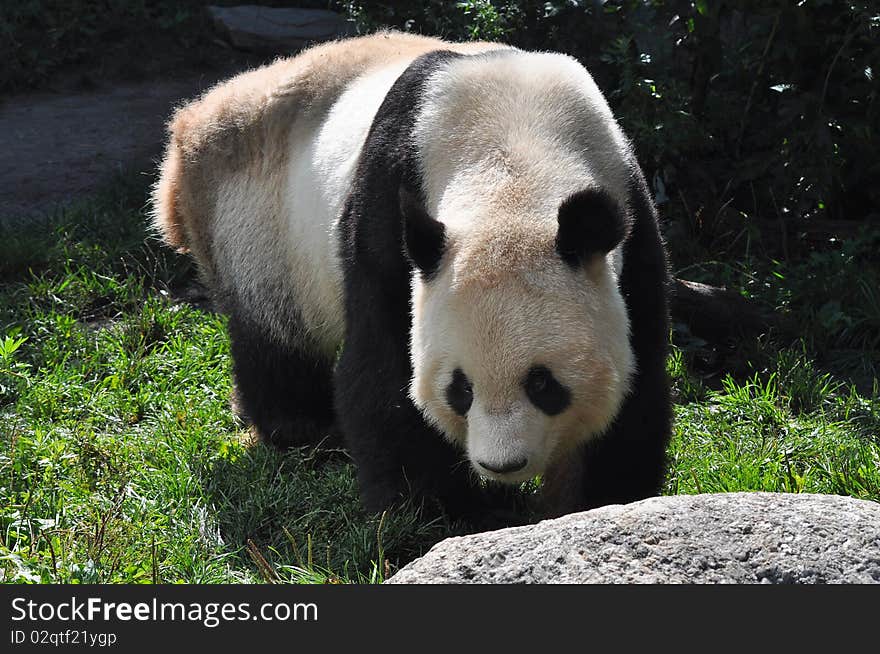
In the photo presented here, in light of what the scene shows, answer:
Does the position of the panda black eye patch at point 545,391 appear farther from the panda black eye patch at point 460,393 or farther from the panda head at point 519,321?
the panda black eye patch at point 460,393

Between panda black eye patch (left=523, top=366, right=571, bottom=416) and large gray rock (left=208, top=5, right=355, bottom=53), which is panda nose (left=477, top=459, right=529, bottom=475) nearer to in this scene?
panda black eye patch (left=523, top=366, right=571, bottom=416)

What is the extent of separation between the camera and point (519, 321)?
351 centimetres

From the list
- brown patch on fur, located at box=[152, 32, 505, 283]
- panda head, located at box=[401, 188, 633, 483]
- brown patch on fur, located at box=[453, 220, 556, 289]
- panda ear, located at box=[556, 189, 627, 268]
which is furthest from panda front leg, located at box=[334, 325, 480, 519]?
brown patch on fur, located at box=[152, 32, 505, 283]

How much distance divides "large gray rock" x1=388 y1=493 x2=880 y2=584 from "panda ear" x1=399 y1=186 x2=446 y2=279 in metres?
0.92

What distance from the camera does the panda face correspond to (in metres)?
3.51

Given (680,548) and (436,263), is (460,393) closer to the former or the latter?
(436,263)

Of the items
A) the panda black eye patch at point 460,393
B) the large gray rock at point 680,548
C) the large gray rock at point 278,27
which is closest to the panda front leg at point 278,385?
the panda black eye patch at point 460,393

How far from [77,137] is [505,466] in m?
7.33

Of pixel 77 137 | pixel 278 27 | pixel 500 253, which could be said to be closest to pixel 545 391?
pixel 500 253

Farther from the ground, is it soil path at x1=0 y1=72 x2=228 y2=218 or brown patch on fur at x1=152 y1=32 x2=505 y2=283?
brown patch on fur at x1=152 y1=32 x2=505 y2=283

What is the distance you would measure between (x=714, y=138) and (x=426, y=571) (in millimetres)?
5075

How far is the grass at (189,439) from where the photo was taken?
4.34m

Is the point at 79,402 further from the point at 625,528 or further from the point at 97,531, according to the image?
the point at 625,528

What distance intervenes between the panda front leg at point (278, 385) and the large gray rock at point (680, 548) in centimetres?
237
